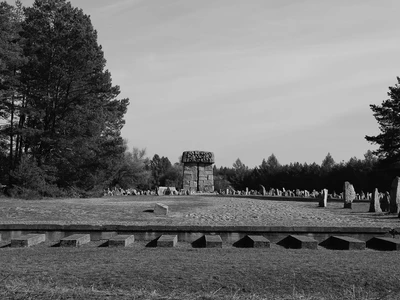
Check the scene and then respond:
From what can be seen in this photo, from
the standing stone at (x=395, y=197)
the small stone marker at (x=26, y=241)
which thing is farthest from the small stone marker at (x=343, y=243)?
the standing stone at (x=395, y=197)

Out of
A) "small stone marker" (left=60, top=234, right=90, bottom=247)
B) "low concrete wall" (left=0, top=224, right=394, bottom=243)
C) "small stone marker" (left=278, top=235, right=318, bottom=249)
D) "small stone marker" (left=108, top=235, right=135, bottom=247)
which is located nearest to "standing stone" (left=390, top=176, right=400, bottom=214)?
"low concrete wall" (left=0, top=224, right=394, bottom=243)

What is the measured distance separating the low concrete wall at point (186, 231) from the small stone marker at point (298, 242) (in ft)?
1.39

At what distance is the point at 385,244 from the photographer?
7.71 metres

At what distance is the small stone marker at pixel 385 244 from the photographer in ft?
24.1

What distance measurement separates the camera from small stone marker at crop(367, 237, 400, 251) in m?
7.36

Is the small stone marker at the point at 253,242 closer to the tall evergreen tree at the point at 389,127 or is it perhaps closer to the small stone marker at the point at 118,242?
the small stone marker at the point at 118,242

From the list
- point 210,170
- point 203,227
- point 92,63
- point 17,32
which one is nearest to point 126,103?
point 92,63

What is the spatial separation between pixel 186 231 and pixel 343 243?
3.23 meters

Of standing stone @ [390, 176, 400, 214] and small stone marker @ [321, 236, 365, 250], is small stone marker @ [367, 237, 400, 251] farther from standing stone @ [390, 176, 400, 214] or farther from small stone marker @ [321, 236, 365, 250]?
standing stone @ [390, 176, 400, 214]

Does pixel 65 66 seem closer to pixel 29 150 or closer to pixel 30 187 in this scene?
pixel 29 150

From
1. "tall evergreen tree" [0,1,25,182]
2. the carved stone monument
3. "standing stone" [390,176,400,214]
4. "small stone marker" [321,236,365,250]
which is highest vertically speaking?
"tall evergreen tree" [0,1,25,182]

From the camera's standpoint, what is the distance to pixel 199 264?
542cm

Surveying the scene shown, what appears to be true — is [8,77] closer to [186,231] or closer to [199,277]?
[186,231]

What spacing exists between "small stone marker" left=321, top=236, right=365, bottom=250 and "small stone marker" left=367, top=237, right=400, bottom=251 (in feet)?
1.42
